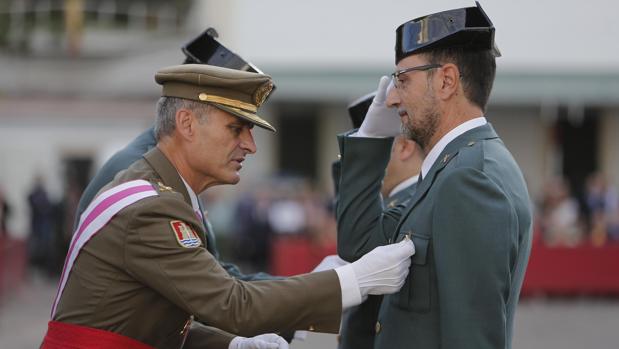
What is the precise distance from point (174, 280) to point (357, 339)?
1.20 m

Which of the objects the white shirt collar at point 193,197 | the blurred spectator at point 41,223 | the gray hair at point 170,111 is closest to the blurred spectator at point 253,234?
the blurred spectator at point 41,223

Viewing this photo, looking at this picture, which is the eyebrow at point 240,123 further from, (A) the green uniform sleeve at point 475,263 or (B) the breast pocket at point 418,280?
(A) the green uniform sleeve at point 475,263

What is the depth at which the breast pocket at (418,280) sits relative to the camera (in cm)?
279

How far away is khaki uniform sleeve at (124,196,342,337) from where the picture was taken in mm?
2721

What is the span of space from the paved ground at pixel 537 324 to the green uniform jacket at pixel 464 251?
5.93m

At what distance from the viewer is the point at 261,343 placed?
3123 mm

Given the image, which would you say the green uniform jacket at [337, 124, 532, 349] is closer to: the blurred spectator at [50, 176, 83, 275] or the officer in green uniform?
the officer in green uniform

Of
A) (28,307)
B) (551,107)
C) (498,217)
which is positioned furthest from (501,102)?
(498,217)

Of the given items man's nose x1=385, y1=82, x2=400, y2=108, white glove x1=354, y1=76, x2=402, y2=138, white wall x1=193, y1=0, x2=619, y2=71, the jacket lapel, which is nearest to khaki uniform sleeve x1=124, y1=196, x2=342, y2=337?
the jacket lapel

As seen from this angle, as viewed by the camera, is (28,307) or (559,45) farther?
(559,45)

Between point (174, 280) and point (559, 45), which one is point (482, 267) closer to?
point (174, 280)

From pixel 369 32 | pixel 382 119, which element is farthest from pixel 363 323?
pixel 369 32

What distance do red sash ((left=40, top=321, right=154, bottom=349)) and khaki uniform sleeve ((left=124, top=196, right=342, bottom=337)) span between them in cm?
20

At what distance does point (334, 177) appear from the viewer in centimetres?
392
